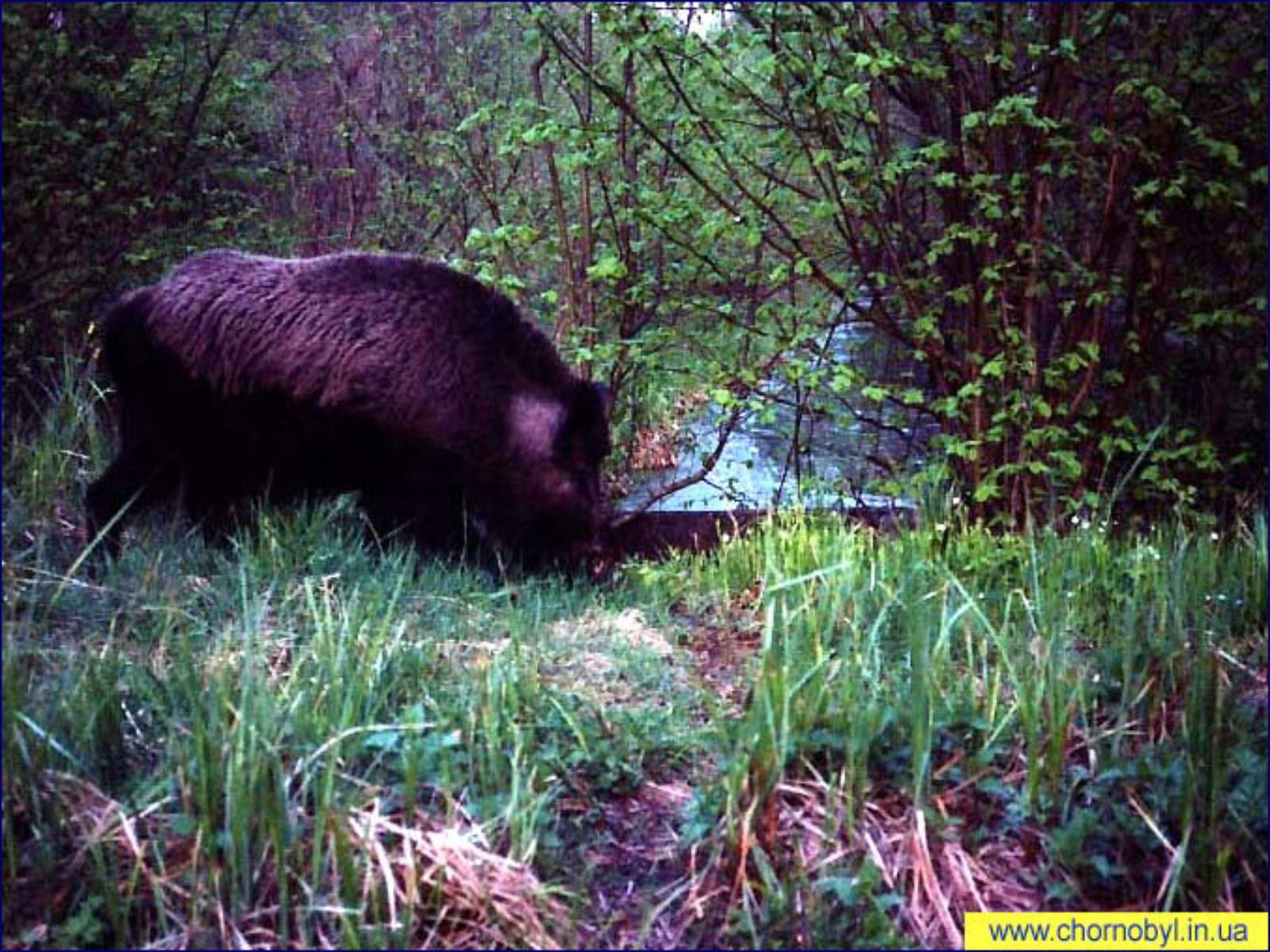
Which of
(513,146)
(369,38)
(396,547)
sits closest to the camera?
(396,547)

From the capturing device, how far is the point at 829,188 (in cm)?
689

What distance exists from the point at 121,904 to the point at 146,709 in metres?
0.74

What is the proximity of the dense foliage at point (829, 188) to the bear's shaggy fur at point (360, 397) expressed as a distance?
38 centimetres

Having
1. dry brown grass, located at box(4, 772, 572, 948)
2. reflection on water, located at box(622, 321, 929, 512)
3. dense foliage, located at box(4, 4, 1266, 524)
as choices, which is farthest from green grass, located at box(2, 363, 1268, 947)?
reflection on water, located at box(622, 321, 929, 512)

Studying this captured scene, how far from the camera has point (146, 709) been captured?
13.0 feet

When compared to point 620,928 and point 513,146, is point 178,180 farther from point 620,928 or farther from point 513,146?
point 620,928

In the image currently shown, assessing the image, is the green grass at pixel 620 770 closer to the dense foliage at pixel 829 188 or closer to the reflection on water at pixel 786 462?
the dense foliage at pixel 829 188

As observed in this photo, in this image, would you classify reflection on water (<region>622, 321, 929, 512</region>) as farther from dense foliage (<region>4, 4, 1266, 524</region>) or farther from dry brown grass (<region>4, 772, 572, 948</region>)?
dry brown grass (<region>4, 772, 572, 948</region>)

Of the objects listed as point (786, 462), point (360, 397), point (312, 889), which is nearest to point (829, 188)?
point (786, 462)

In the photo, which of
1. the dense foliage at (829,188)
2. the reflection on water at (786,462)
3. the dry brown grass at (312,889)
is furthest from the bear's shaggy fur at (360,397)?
the dry brown grass at (312,889)

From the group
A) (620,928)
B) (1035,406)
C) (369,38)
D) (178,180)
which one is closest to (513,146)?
(369,38)

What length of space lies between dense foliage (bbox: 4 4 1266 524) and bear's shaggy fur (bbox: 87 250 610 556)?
1.24 feet

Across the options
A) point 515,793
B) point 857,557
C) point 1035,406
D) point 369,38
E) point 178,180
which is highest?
point 369,38

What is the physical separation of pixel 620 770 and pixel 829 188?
12.6 ft
